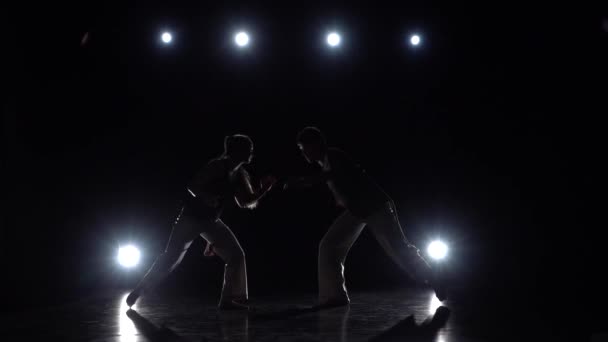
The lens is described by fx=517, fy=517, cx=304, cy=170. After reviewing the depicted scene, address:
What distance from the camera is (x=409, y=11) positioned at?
6.64 metres

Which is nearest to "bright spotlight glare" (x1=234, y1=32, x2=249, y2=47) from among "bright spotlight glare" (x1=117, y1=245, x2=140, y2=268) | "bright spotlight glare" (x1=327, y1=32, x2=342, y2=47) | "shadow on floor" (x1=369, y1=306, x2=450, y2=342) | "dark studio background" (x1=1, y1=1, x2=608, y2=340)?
"dark studio background" (x1=1, y1=1, x2=608, y2=340)

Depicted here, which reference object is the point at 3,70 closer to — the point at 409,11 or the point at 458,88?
the point at 409,11

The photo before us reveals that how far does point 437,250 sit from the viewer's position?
21.2ft

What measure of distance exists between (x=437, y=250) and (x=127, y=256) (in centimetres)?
392

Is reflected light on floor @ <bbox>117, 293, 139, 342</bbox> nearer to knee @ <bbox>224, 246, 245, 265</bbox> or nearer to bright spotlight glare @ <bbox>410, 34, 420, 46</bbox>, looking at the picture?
knee @ <bbox>224, 246, 245, 265</bbox>

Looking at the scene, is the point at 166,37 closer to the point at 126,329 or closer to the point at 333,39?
the point at 333,39

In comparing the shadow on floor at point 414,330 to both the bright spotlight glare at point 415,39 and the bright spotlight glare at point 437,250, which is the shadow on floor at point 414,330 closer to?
the bright spotlight glare at point 437,250

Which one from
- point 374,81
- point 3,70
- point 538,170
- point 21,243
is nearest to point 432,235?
point 538,170

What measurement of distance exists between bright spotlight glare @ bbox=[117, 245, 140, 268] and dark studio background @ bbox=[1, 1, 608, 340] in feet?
0.53

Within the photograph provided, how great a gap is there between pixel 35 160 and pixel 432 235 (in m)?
5.18

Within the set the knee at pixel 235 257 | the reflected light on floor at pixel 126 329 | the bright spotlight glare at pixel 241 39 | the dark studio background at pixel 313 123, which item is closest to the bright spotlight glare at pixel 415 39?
the dark studio background at pixel 313 123

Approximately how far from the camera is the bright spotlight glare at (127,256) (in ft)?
21.7

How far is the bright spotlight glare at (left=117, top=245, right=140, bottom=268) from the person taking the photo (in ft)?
21.7

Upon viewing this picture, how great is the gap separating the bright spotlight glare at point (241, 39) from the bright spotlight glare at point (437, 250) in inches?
140
